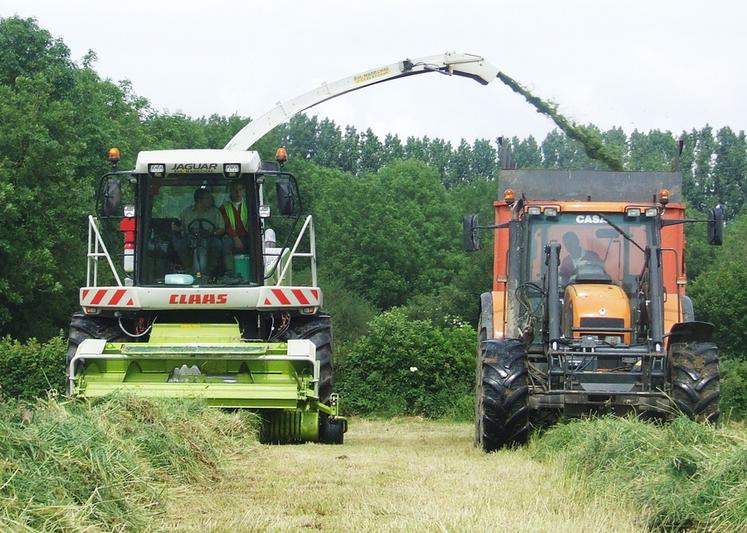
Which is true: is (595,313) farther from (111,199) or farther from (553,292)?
(111,199)

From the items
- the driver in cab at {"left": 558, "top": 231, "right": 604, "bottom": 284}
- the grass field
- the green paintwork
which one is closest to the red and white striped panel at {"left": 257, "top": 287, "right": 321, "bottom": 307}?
the green paintwork

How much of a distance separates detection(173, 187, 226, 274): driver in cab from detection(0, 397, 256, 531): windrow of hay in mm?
3669

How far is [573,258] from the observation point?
12977 millimetres

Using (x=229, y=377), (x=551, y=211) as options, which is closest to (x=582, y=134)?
(x=551, y=211)

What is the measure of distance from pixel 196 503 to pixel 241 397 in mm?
4870

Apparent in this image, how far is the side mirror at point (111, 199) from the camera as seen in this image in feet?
43.2

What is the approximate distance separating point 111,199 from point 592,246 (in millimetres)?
4862

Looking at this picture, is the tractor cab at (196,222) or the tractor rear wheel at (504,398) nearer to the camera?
the tractor rear wheel at (504,398)

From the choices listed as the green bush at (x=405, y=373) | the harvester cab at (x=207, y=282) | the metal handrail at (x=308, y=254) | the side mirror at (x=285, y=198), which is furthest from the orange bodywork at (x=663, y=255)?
the green bush at (x=405, y=373)

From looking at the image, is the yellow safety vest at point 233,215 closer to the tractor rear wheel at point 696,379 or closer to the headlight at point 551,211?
the headlight at point 551,211

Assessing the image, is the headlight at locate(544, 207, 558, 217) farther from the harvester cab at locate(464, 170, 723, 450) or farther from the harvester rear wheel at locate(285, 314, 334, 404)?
the harvester rear wheel at locate(285, 314, 334, 404)

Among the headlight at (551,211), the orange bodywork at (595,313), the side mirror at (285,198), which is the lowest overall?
the orange bodywork at (595,313)

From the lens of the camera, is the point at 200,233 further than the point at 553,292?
Yes

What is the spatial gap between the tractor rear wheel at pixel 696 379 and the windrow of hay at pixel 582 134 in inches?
287
